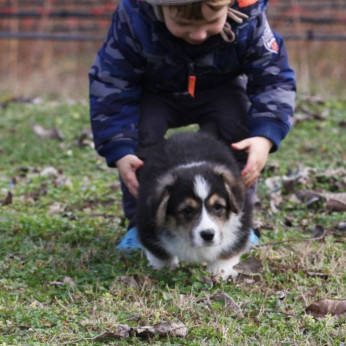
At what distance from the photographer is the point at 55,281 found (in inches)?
154

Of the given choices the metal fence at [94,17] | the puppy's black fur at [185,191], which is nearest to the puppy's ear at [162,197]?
the puppy's black fur at [185,191]

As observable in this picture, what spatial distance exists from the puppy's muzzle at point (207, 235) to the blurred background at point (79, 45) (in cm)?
647

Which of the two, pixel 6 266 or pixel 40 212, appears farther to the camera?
pixel 40 212

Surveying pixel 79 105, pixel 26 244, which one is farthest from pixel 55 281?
pixel 79 105

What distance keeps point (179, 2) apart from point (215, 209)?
3.56 ft

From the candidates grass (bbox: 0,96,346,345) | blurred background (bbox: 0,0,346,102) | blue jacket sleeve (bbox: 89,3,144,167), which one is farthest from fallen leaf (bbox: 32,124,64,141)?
blue jacket sleeve (bbox: 89,3,144,167)

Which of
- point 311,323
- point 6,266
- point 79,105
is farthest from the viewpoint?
point 79,105

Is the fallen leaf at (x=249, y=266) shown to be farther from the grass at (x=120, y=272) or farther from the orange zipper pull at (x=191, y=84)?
the orange zipper pull at (x=191, y=84)

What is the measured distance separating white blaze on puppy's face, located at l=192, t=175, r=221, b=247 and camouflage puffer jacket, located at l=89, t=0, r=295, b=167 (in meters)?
0.66

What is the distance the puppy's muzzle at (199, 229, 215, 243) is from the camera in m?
3.82

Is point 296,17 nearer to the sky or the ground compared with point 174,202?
nearer to the sky

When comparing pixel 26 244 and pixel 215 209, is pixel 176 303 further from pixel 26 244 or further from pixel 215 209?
pixel 26 244

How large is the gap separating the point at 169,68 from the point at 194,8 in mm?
639

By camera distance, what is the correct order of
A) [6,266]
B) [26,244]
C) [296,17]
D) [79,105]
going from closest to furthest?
1. [6,266]
2. [26,244]
3. [79,105]
4. [296,17]
